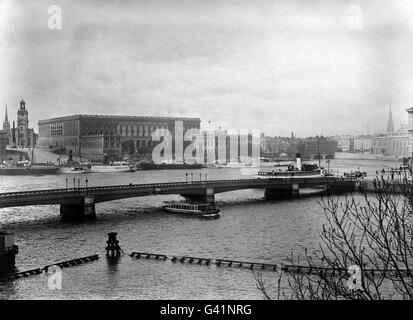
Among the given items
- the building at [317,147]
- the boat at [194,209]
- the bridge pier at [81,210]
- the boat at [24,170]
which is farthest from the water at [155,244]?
the building at [317,147]

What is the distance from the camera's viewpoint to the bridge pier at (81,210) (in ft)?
89.7

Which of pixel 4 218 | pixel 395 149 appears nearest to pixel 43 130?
pixel 395 149

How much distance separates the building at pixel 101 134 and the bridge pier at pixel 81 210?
53.5 meters

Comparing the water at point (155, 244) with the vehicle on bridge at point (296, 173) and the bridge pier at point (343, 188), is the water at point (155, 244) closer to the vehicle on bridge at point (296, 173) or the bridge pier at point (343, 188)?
the bridge pier at point (343, 188)

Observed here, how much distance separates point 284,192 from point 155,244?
72.6ft

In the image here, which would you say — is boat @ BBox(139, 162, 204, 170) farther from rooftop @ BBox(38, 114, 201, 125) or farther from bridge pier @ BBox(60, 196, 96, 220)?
bridge pier @ BBox(60, 196, 96, 220)

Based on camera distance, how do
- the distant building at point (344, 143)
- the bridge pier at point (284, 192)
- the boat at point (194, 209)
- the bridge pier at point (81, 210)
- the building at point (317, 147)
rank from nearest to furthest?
the bridge pier at point (81, 210) < the boat at point (194, 209) < the bridge pier at point (284, 192) < the building at point (317, 147) < the distant building at point (344, 143)

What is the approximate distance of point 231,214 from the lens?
29031 mm

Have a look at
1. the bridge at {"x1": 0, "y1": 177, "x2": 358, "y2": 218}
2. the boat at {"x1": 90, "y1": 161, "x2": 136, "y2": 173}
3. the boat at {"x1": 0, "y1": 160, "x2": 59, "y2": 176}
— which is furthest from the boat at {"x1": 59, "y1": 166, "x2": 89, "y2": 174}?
the bridge at {"x1": 0, "y1": 177, "x2": 358, "y2": 218}

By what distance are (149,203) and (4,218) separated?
974cm

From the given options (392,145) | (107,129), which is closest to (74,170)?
(107,129)

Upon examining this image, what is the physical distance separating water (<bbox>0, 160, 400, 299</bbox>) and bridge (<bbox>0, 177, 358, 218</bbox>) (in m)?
0.91

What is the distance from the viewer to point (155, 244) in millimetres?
20188
